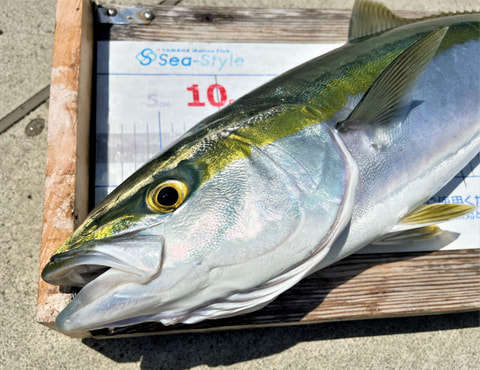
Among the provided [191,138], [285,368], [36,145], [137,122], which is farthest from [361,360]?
[36,145]

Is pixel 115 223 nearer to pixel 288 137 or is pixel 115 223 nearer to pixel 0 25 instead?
pixel 288 137

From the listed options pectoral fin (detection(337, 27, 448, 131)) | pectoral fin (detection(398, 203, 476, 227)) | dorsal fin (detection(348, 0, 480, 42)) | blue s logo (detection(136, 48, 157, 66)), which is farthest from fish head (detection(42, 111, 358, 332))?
blue s logo (detection(136, 48, 157, 66))

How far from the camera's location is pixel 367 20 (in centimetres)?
181

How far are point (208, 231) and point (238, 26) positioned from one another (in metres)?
1.36

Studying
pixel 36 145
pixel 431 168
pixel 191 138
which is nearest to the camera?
pixel 191 138

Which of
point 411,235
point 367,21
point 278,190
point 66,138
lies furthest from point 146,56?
point 411,235

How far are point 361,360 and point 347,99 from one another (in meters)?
1.19

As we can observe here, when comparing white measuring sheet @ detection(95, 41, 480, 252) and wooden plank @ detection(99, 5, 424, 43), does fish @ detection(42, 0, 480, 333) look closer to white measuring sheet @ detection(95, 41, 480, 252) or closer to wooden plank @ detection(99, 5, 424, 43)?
white measuring sheet @ detection(95, 41, 480, 252)

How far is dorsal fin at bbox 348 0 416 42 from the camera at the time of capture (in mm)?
1799

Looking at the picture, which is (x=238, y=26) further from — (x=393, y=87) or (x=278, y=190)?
(x=278, y=190)

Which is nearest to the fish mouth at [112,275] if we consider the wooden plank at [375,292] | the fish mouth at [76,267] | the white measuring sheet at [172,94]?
the fish mouth at [76,267]

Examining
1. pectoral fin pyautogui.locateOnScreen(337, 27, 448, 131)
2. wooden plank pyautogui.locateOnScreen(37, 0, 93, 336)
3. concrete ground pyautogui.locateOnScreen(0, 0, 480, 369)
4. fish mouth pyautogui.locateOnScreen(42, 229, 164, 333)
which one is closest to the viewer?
fish mouth pyautogui.locateOnScreen(42, 229, 164, 333)

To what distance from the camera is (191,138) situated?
4.09 ft

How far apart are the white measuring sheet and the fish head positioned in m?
0.61
